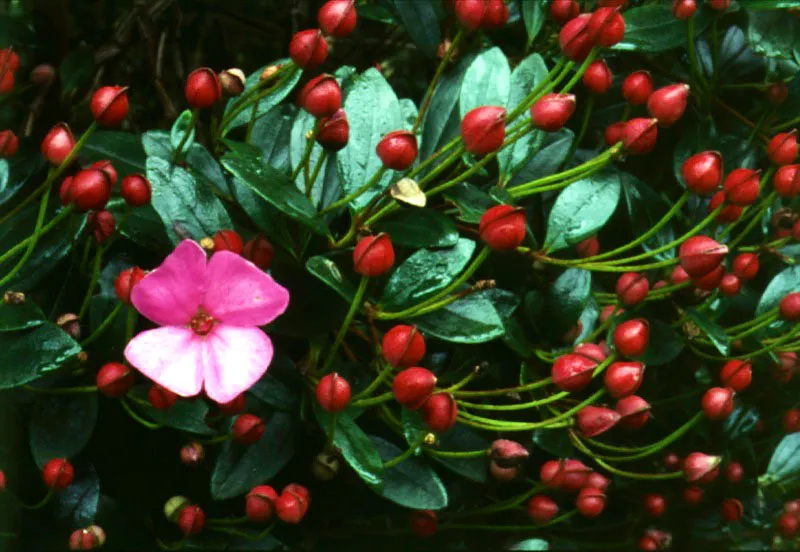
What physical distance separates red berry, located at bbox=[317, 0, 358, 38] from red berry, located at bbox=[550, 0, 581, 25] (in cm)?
22

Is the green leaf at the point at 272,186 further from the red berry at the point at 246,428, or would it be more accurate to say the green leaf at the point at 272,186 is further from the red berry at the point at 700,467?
the red berry at the point at 700,467

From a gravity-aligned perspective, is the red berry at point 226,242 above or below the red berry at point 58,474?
above

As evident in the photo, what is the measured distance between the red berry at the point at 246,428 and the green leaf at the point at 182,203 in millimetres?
150

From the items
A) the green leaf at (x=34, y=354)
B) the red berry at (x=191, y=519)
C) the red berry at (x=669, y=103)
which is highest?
the red berry at (x=669, y=103)

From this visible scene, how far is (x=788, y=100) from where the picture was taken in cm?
100

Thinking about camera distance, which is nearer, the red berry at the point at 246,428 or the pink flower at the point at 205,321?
the pink flower at the point at 205,321

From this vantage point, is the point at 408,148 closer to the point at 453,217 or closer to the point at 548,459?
the point at 453,217

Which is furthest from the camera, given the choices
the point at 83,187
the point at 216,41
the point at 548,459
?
the point at 216,41

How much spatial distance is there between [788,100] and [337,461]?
614 millimetres

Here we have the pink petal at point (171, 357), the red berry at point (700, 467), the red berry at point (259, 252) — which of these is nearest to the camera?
the pink petal at point (171, 357)

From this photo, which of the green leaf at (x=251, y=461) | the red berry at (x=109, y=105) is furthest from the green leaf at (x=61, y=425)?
the red berry at (x=109, y=105)

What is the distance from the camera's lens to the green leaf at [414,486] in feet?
2.59

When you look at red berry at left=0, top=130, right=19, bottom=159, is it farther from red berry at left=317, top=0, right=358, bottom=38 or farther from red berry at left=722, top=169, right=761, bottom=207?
red berry at left=722, top=169, right=761, bottom=207

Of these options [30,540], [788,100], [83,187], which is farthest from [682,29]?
[30,540]
